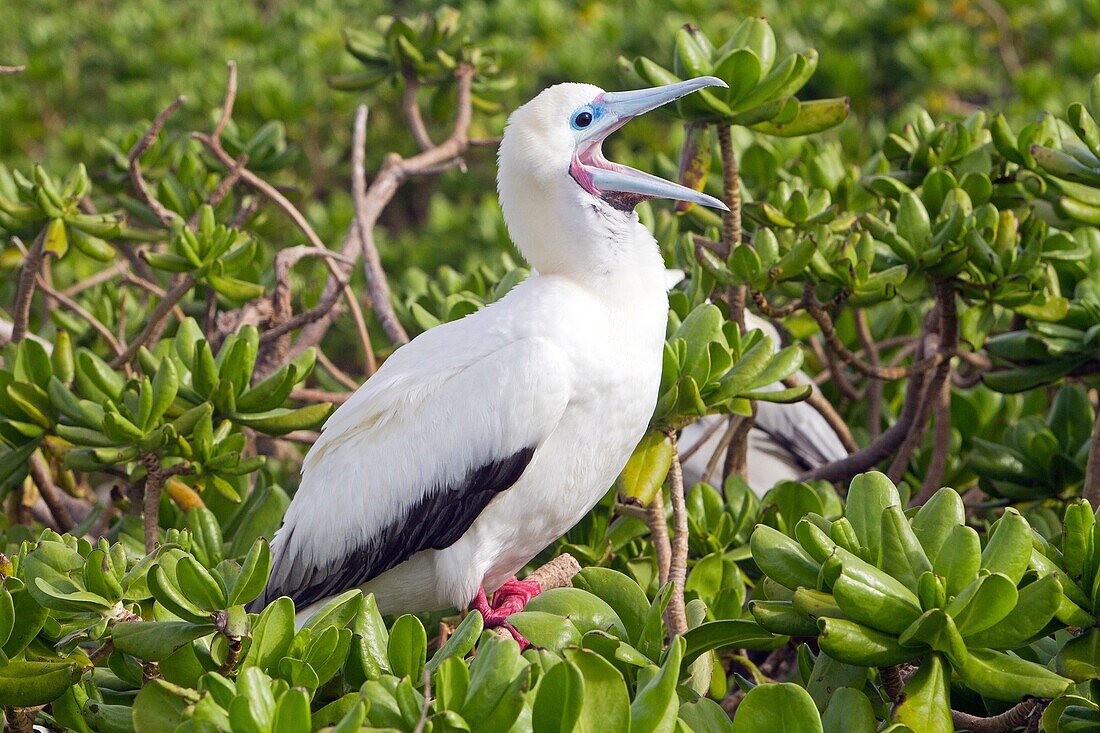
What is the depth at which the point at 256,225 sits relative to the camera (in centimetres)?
439

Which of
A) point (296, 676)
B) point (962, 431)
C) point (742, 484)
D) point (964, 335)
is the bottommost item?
point (962, 431)

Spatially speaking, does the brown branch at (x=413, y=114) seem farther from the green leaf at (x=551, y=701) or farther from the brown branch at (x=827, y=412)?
the green leaf at (x=551, y=701)

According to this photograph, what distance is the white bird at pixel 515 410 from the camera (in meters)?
2.40

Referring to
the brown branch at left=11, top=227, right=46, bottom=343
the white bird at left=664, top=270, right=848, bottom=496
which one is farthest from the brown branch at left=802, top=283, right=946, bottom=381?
the brown branch at left=11, top=227, right=46, bottom=343

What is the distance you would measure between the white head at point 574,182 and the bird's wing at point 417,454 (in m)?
0.27

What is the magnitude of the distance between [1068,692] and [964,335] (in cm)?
135

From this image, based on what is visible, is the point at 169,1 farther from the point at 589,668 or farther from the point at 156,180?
the point at 589,668

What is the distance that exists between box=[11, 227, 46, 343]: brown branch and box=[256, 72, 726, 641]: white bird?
3.54 feet

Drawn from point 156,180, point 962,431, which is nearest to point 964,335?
point 962,431

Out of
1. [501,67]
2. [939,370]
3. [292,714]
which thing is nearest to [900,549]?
[292,714]

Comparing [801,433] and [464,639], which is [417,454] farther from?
[801,433]

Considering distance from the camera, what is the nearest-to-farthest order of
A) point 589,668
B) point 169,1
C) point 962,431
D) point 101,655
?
point 589,668, point 101,655, point 962,431, point 169,1

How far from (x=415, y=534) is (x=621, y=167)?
948 millimetres

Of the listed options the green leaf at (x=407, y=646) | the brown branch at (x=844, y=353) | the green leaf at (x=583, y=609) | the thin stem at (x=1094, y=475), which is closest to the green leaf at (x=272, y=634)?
the green leaf at (x=407, y=646)
